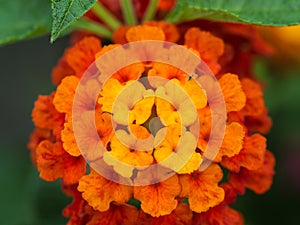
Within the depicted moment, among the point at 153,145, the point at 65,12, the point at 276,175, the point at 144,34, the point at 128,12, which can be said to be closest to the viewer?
the point at 65,12

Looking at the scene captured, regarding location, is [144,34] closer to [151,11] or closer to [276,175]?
[151,11]

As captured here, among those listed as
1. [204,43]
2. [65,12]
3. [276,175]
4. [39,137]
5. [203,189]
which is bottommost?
[276,175]

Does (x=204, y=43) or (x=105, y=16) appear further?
(x=105, y=16)

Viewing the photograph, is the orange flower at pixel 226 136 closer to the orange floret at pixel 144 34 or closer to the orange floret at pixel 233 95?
the orange floret at pixel 233 95

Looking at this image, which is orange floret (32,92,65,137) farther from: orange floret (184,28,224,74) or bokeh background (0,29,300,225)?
bokeh background (0,29,300,225)

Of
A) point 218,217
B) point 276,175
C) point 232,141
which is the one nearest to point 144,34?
point 232,141

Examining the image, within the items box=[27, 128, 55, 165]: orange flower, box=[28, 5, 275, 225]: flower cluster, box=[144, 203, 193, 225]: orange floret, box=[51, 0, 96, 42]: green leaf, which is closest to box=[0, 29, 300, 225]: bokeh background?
box=[27, 128, 55, 165]: orange flower

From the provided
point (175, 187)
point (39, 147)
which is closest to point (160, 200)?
point (175, 187)
